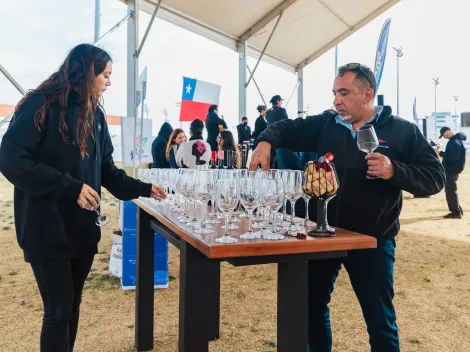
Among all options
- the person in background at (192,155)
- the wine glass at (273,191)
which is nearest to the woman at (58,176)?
the wine glass at (273,191)

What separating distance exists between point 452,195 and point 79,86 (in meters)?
6.95

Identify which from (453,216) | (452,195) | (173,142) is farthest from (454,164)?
(173,142)

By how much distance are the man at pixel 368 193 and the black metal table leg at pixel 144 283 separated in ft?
3.17

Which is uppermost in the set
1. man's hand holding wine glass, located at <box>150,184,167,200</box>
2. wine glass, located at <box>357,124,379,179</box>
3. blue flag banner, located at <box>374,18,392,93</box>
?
blue flag banner, located at <box>374,18,392,93</box>

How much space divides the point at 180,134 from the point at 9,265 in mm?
2448

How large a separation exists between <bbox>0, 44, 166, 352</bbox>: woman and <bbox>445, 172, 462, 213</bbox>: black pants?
679cm

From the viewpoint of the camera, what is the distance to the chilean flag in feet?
22.0

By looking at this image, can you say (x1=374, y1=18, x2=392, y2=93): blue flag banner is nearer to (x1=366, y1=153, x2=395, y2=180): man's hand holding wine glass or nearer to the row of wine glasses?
(x1=366, y1=153, x2=395, y2=180): man's hand holding wine glass

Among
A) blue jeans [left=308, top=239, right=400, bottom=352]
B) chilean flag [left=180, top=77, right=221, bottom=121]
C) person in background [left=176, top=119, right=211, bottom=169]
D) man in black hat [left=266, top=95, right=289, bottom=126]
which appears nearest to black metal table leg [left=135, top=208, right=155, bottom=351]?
blue jeans [left=308, top=239, right=400, bottom=352]

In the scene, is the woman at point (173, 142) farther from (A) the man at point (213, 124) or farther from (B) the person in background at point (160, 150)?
(A) the man at point (213, 124)

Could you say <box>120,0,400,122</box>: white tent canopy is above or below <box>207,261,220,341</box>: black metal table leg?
above

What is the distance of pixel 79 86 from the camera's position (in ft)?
5.00

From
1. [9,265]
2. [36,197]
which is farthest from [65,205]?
[9,265]

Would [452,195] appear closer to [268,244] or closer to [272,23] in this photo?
[272,23]
